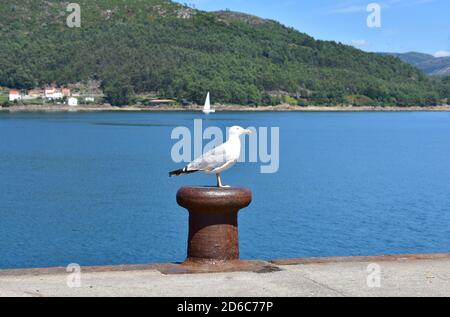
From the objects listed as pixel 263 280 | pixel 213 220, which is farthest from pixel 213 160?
pixel 263 280

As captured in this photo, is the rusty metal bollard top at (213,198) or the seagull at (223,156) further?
the seagull at (223,156)

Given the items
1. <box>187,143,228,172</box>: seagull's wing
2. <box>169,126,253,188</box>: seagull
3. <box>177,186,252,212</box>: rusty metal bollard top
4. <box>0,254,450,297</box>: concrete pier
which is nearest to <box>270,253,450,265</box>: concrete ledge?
<box>0,254,450,297</box>: concrete pier

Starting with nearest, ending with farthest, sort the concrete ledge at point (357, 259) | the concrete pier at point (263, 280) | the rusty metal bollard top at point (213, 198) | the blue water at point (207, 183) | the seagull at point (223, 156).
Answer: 1. the concrete pier at point (263, 280)
2. the rusty metal bollard top at point (213, 198)
3. the seagull at point (223, 156)
4. the concrete ledge at point (357, 259)
5. the blue water at point (207, 183)

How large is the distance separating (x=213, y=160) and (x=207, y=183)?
3904 centimetres

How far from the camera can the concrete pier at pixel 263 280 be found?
8984 millimetres

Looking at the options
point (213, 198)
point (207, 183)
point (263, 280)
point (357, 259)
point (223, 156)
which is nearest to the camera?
point (263, 280)

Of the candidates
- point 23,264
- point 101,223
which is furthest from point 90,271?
point 101,223

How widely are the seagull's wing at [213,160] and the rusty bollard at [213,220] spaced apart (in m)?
0.34

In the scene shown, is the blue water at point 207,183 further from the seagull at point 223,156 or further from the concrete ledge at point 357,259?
the seagull at point 223,156

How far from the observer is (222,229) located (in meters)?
10.8

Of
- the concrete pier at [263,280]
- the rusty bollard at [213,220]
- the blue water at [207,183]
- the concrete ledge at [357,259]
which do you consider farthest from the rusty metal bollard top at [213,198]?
the blue water at [207,183]

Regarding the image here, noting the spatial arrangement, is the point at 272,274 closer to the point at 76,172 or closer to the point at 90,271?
the point at 90,271

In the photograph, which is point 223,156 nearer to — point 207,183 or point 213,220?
point 213,220

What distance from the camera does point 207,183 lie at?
49750 mm
